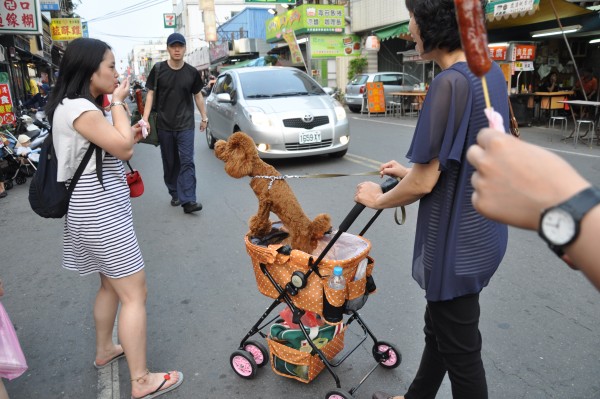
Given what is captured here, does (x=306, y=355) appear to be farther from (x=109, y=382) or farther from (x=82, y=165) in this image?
(x=82, y=165)

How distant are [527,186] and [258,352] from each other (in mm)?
2172

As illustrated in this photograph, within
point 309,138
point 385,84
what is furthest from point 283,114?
point 385,84

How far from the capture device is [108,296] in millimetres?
2625

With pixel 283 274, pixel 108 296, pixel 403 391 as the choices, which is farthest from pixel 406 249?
pixel 108 296

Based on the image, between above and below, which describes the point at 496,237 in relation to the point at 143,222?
above

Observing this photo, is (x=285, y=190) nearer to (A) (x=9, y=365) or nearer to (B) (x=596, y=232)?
(A) (x=9, y=365)

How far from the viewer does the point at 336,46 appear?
2300 cm

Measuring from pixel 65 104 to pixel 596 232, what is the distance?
7.04 ft

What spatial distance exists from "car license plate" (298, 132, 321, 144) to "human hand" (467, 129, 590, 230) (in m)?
6.83

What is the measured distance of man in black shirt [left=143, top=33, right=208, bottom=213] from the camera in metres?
5.57

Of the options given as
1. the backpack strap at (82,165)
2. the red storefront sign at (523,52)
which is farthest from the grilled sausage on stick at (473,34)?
the red storefront sign at (523,52)

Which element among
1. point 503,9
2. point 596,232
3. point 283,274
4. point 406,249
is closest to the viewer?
point 596,232

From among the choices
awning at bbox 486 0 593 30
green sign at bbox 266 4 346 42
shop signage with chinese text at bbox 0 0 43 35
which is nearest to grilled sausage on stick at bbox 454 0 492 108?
awning at bbox 486 0 593 30

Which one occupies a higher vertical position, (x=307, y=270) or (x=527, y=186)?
(x=527, y=186)
